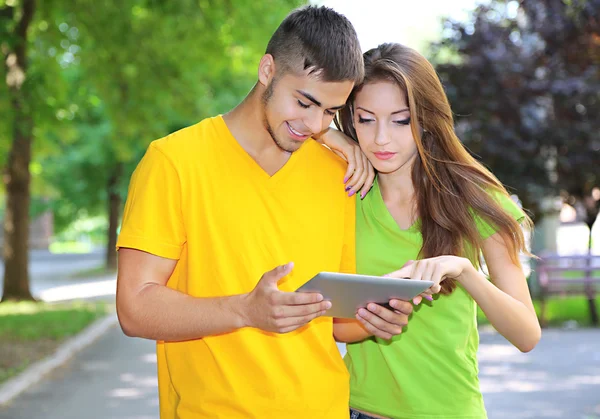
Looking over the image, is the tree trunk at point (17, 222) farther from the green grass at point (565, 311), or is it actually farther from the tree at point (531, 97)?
the green grass at point (565, 311)

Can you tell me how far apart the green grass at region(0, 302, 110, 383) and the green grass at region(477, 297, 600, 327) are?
670cm

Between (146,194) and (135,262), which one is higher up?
(146,194)

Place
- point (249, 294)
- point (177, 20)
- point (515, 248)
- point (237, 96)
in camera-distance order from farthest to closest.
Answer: point (237, 96), point (177, 20), point (515, 248), point (249, 294)

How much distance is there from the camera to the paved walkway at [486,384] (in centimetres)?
856

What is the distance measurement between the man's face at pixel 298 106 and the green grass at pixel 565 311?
12.5m

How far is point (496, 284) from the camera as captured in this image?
3.40 meters

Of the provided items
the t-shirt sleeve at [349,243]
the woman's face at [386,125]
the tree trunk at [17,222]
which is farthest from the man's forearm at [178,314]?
the tree trunk at [17,222]

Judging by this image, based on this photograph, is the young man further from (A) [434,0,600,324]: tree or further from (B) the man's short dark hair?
(A) [434,0,600,324]: tree

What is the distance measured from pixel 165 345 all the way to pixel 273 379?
0.41 m

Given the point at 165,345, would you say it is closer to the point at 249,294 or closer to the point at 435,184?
the point at 249,294

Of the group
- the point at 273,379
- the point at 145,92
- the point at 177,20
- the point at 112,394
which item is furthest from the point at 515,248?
the point at 145,92

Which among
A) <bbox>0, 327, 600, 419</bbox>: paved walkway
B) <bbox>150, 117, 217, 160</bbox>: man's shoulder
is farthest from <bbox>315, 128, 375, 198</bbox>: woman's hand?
<bbox>0, 327, 600, 419</bbox>: paved walkway

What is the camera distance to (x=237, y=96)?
28.2 m

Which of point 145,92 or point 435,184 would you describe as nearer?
point 435,184
